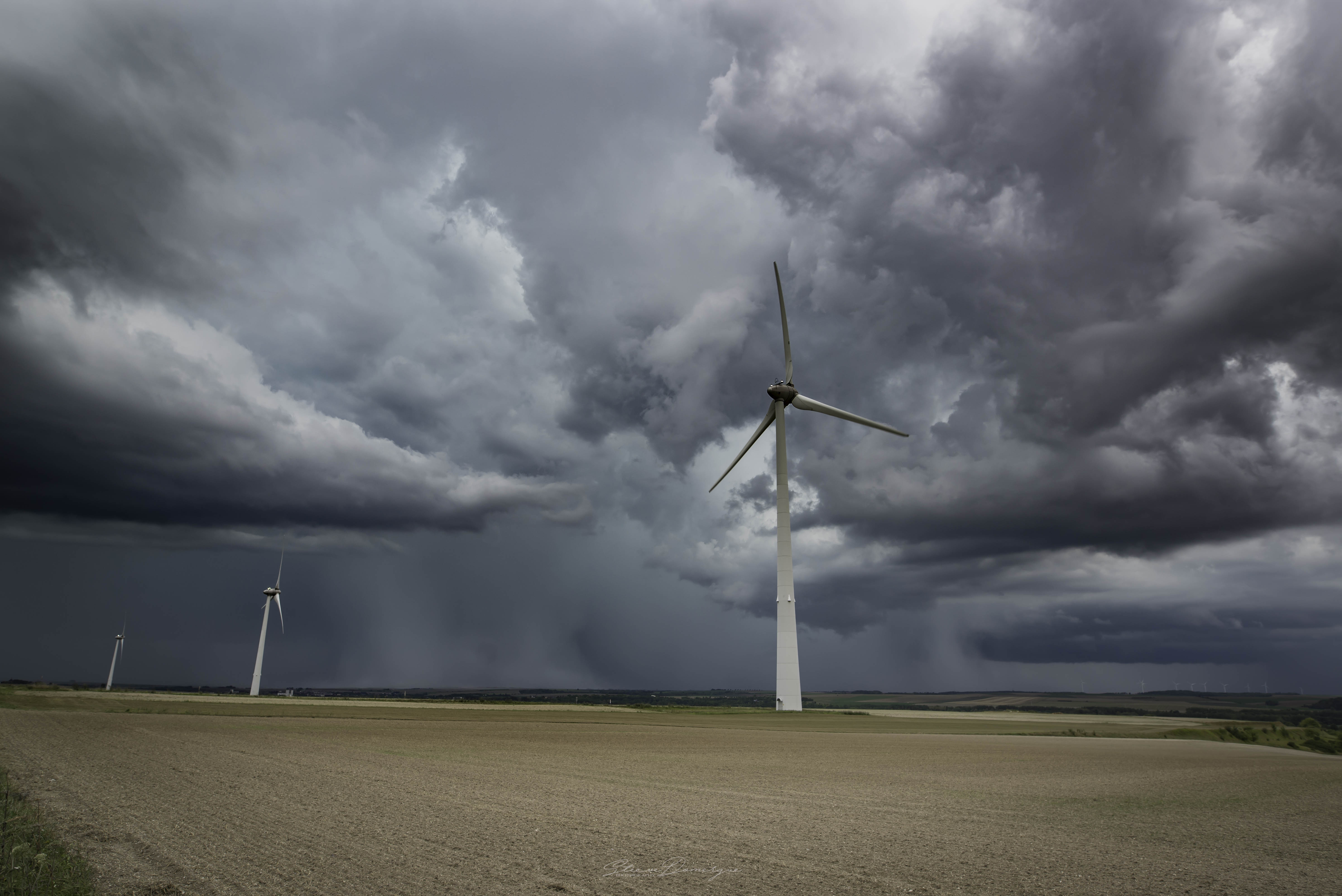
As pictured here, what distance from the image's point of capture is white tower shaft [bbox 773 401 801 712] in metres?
87.1

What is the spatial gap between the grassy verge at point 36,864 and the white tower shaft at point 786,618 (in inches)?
2988

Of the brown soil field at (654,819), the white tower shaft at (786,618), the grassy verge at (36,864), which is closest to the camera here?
the grassy verge at (36,864)

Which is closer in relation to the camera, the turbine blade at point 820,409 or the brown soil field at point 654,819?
the brown soil field at point 654,819

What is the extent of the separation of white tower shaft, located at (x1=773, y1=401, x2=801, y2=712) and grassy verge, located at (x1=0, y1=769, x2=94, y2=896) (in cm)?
7589

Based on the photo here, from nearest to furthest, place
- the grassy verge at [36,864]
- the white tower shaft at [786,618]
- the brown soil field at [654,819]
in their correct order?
the grassy verge at [36,864] < the brown soil field at [654,819] < the white tower shaft at [786,618]

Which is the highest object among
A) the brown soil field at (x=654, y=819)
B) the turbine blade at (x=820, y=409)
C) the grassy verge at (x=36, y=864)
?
the turbine blade at (x=820, y=409)

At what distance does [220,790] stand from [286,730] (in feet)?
120

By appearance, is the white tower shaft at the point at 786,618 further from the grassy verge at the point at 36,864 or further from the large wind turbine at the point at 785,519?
the grassy verge at the point at 36,864

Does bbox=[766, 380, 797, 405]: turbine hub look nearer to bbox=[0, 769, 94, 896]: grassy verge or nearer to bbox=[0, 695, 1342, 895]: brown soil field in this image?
bbox=[0, 695, 1342, 895]: brown soil field

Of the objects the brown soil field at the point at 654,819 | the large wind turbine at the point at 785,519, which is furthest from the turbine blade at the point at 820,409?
the brown soil field at the point at 654,819

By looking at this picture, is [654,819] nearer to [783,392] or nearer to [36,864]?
[36,864]

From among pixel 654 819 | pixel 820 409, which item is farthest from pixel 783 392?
pixel 654 819

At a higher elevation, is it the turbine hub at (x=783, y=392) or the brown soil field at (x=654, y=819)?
the turbine hub at (x=783, y=392)

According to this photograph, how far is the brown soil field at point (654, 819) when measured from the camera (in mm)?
14039
